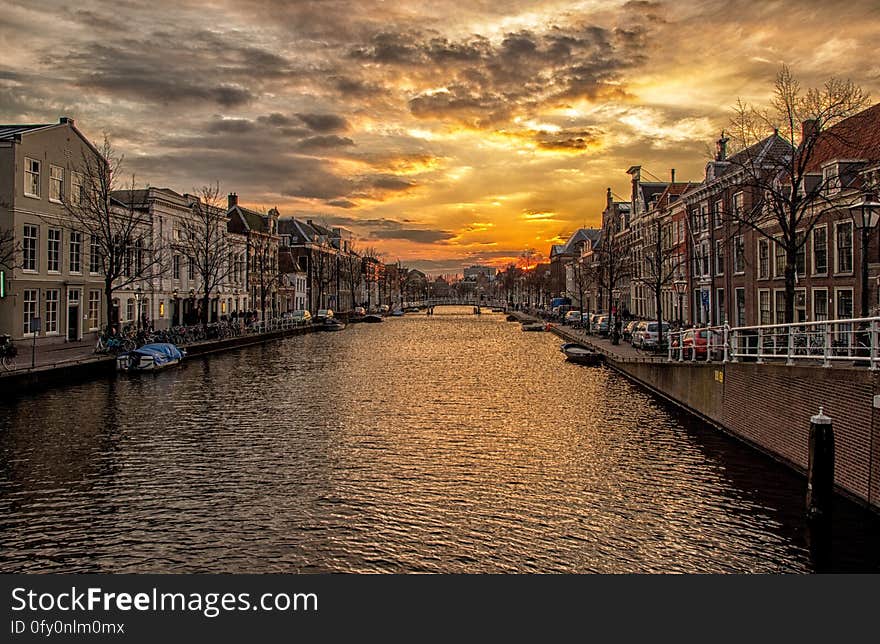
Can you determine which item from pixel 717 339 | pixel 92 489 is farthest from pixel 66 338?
pixel 717 339

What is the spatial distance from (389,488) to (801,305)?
28.8 meters

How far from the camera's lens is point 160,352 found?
38594 mm

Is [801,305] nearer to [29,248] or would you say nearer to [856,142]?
[856,142]

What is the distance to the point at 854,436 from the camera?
13484mm

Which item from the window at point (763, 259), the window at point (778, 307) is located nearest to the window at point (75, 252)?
the window at point (763, 259)

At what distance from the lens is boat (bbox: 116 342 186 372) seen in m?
36.5

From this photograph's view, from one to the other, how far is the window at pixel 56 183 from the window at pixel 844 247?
44421 millimetres

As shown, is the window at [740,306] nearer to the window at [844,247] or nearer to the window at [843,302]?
the window at [843,302]

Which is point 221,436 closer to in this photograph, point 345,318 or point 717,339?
point 717,339

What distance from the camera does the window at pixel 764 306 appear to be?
39622mm

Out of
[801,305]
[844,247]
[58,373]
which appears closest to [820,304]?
[801,305]

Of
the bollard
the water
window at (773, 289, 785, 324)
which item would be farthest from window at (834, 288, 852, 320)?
the bollard

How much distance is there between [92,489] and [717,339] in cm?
2171

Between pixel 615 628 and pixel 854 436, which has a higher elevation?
pixel 854 436
